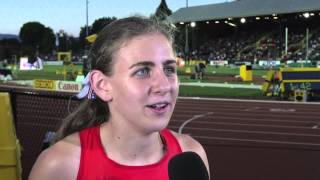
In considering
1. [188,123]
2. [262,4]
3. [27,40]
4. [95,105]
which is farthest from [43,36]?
[95,105]

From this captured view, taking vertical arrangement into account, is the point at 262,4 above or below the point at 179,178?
above

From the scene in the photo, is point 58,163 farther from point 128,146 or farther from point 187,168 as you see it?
point 187,168

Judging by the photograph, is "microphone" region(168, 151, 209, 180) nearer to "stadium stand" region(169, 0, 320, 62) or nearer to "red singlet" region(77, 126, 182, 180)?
"red singlet" region(77, 126, 182, 180)

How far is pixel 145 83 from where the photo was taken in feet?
6.03

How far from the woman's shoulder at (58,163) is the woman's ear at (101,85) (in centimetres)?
20

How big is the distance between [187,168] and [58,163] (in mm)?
470

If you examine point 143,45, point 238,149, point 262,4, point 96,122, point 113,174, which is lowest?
point 238,149

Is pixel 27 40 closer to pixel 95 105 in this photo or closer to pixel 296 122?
pixel 296 122

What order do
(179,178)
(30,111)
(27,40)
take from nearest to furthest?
(179,178) → (30,111) → (27,40)

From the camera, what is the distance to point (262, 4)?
71.5 m

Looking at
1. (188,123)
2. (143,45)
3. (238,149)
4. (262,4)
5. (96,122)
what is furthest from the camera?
(262,4)

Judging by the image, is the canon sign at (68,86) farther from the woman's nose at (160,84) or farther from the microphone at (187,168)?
the microphone at (187,168)

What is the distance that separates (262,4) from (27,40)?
76516mm

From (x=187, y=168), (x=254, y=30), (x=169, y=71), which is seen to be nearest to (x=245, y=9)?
(x=254, y=30)
